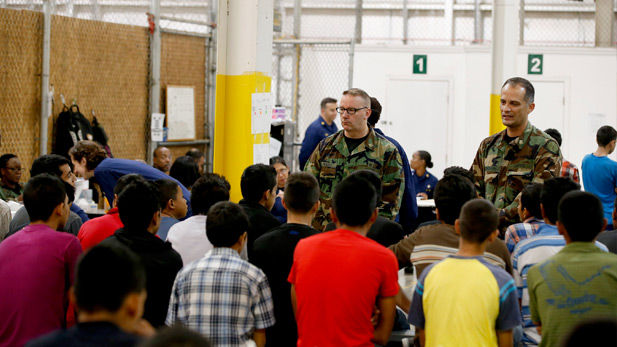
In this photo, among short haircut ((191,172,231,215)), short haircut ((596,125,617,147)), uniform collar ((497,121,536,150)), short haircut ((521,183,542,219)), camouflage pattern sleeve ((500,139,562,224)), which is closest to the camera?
short haircut ((521,183,542,219))

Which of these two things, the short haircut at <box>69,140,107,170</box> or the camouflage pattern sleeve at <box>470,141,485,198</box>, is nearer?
the camouflage pattern sleeve at <box>470,141,485,198</box>

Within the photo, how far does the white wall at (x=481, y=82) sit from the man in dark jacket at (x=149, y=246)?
10.0 meters

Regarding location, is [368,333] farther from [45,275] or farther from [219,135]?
[219,135]

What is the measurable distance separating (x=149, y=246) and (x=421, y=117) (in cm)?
1022

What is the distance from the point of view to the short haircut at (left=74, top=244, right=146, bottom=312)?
2.28m

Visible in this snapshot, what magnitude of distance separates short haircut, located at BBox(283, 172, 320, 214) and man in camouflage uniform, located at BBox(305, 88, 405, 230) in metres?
1.17

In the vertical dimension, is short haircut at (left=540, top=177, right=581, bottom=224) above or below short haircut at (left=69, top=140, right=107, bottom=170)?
below

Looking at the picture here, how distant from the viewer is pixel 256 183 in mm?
4285

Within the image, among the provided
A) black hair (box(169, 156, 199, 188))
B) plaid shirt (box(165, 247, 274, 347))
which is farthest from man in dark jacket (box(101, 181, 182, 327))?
black hair (box(169, 156, 199, 188))

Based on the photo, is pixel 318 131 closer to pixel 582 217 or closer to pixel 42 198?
pixel 42 198

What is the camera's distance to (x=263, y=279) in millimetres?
3381

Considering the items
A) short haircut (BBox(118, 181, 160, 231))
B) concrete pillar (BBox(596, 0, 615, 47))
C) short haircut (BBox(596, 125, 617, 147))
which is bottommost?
short haircut (BBox(118, 181, 160, 231))

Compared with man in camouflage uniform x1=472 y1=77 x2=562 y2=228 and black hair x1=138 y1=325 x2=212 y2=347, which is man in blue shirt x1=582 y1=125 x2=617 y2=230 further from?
black hair x1=138 y1=325 x2=212 y2=347

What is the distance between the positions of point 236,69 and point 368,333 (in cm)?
337
